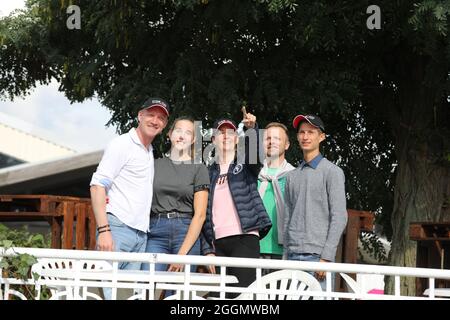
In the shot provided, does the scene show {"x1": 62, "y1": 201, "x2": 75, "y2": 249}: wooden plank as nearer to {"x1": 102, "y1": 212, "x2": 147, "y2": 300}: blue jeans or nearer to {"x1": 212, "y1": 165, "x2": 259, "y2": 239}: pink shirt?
{"x1": 212, "y1": 165, "x2": 259, "y2": 239}: pink shirt

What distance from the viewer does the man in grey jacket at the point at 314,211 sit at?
5688mm

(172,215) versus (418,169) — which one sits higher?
(418,169)

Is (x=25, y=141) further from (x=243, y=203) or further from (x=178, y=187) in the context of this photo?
(x=178, y=187)

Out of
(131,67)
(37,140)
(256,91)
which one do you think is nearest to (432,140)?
(256,91)

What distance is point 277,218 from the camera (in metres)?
6.15

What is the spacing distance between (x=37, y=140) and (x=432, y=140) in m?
21.2

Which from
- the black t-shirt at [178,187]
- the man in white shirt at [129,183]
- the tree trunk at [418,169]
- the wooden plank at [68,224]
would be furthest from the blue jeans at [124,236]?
the tree trunk at [418,169]

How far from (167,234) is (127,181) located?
0.40 meters

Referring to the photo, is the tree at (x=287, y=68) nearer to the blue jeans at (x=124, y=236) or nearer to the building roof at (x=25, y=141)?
the blue jeans at (x=124, y=236)

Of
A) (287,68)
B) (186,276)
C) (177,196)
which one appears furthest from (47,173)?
(186,276)

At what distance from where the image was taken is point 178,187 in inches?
223

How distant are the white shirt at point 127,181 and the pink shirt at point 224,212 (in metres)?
0.49

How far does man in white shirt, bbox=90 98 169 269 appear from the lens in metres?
5.51
